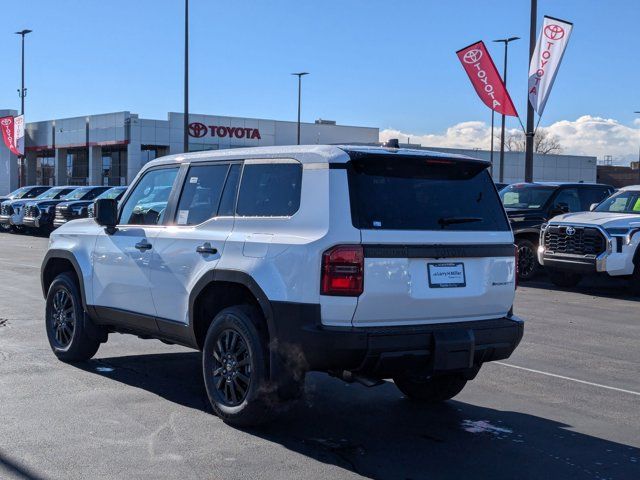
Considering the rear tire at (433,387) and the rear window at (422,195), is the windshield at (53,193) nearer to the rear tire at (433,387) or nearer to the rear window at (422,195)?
the rear tire at (433,387)

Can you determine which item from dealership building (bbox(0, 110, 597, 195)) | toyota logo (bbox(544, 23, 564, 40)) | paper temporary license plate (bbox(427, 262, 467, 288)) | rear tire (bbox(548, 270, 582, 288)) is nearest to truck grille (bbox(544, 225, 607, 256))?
rear tire (bbox(548, 270, 582, 288))

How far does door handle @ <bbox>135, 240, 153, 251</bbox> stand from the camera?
6738 mm

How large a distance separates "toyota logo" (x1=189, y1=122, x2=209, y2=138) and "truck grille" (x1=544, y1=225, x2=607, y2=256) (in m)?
40.9

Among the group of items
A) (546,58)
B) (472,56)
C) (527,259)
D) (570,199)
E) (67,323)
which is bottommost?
(67,323)

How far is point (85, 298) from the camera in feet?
24.9

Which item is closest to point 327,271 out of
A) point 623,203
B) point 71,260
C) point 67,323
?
point 71,260

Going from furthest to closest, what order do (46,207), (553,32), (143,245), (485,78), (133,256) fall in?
(46,207), (485,78), (553,32), (133,256), (143,245)

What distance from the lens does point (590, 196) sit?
57.6 ft

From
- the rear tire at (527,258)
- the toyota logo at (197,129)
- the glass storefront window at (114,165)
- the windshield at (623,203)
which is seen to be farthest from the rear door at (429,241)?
the glass storefront window at (114,165)

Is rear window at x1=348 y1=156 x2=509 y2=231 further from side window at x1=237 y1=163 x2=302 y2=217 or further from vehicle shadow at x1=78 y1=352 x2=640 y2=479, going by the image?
vehicle shadow at x1=78 y1=352 x2=640 y2=479

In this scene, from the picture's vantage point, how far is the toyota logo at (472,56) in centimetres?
2262

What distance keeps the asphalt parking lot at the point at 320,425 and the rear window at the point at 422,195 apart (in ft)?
4.86

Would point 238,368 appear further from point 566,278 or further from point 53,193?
point 53,193

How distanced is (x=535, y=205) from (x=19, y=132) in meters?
40.8
